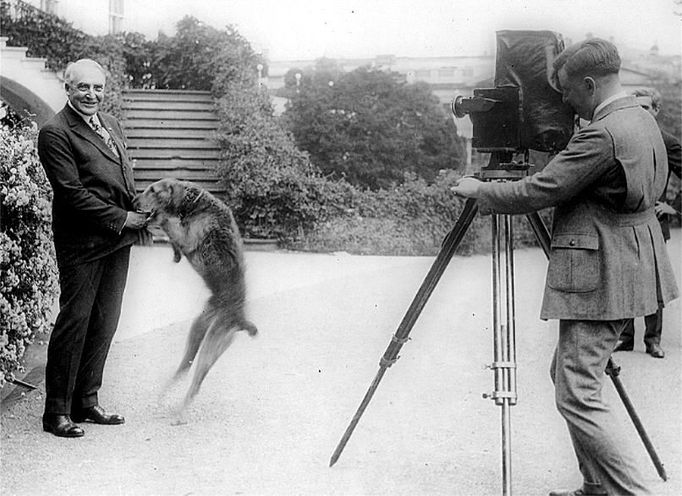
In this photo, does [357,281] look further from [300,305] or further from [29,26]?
[29,26]

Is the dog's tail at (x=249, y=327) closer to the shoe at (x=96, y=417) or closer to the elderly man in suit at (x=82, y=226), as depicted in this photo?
the elderly man in suit at (x=82, y=226)

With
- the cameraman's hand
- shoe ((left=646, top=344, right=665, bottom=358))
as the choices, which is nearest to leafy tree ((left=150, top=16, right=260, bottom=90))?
the cameraman's hand

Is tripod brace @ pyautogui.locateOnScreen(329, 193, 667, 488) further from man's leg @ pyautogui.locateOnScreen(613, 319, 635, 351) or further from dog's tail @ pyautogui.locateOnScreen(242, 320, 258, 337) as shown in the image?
man's leg @ pyautogui.locateOnScreen(613, 319, 635, 351)

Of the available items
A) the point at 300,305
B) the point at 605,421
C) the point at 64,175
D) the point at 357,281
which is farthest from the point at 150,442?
the point at 357,281

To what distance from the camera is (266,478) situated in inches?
160

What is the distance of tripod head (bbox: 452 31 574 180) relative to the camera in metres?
3.66

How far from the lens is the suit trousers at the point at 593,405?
3369 millimetres

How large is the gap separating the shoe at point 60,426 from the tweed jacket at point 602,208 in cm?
256

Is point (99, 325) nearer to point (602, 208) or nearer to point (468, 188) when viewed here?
point (468, 188)

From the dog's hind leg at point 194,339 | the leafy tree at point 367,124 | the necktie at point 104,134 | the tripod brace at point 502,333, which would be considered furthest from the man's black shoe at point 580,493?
the leafy tree at point 367,124

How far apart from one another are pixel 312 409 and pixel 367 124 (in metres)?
3.92

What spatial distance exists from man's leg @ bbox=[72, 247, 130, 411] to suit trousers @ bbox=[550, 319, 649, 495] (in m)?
2.58

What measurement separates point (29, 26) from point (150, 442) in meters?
8.27

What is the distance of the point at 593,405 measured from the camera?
11.1 ft
